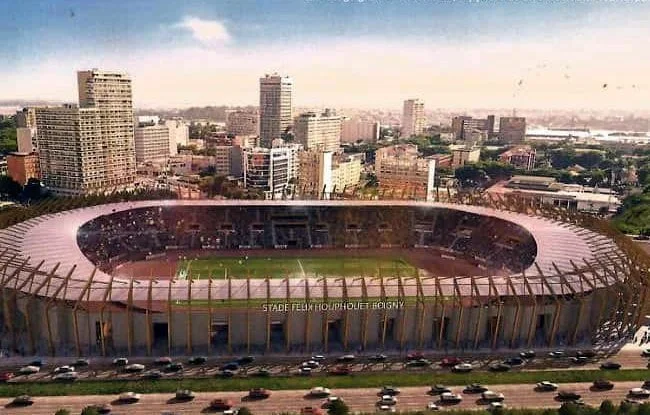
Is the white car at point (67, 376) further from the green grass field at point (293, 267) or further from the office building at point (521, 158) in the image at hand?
the office building at point (521, 158)

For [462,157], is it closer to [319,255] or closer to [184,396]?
[319,255]

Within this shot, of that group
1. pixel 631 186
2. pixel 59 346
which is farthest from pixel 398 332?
pixel 631 186

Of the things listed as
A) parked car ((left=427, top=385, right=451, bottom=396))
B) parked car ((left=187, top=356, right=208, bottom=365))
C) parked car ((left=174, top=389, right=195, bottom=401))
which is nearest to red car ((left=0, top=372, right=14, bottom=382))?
parked car ((left=187, top=356, right=208, bottom=365))

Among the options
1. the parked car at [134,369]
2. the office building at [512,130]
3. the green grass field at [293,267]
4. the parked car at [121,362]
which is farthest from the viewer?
the office building at [512,130]

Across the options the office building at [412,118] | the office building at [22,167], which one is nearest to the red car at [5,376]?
the office building at [22,167]

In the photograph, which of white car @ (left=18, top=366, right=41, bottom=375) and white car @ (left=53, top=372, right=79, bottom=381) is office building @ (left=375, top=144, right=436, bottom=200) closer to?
white car @ (left=53, top=372, right=79, bottom=381)

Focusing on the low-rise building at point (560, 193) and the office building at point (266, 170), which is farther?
the office building at point (266, 170)
